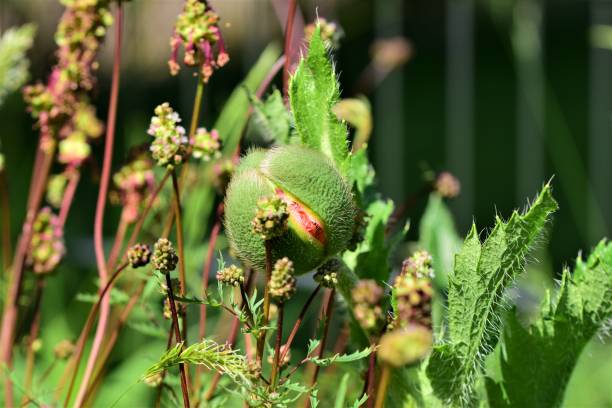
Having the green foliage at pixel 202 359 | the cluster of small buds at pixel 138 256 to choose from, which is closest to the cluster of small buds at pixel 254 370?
the green foliage at pixel 202 359

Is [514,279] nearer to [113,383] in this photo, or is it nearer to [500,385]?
[500,385]

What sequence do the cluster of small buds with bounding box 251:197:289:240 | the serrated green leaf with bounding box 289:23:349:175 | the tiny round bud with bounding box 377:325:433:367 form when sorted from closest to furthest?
the tiny round bud with bounding box 377:325:433:367, the cluster of small buds with bounding box 251:197:289:240, the serrated green leaf with bounding box 289:23:349:175

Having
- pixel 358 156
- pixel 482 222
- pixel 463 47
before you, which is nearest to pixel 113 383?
pixel 358 156

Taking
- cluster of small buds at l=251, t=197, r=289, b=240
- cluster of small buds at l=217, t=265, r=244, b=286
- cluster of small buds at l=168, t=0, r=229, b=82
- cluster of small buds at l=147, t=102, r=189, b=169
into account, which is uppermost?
cluster of small buds at l=168, t=0, r=229, b=82

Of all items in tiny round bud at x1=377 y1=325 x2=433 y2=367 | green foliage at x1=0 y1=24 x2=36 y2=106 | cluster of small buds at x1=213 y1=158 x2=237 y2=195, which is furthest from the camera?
green foliage at x1=0 y1=24 x2=36 y2=106

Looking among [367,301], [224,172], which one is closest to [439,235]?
[224,172]

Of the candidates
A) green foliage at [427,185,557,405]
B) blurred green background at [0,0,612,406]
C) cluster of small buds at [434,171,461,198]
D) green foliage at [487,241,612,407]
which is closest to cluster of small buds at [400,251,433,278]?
green foliage at [427,185,557,405]

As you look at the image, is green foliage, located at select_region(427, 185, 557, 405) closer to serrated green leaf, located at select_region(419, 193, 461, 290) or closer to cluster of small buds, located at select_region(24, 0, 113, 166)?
serrated green leaf, located at select_region(419, 193, 461, 290)
